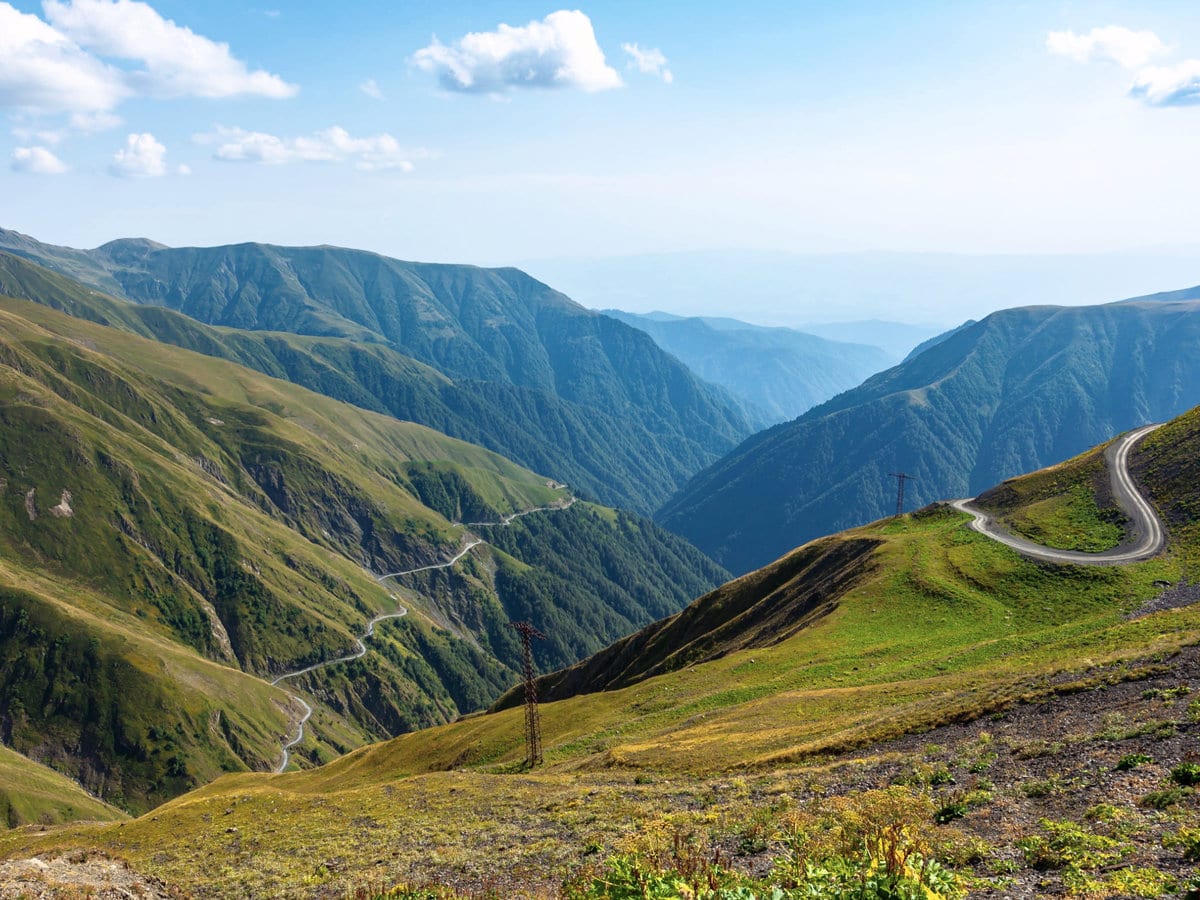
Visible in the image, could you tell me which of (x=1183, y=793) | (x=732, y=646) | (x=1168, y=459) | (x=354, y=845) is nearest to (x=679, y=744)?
(x=354, y=845)

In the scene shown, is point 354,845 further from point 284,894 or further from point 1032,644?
point 1032,644

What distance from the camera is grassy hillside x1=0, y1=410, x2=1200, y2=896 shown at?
22750mm

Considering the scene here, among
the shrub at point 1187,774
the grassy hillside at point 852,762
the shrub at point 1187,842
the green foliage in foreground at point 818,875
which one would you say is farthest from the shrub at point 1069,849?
the shrub at point 1187,774

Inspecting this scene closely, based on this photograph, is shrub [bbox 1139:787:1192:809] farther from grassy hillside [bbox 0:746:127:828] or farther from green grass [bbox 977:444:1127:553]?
grassy hillside [bbox 0:746:127:828]

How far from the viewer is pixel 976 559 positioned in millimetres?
82375

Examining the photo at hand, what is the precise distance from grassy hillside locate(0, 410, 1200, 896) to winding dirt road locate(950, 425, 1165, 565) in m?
2.29

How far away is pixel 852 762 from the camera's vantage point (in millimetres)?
35719

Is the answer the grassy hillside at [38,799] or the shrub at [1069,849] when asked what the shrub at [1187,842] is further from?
the grassy hillside at [38,799]

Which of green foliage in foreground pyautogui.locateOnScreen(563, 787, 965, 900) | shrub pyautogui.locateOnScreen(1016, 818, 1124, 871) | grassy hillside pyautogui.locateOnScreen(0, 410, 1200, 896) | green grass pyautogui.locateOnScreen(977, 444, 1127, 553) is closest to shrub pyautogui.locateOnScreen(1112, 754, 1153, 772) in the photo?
grassy hillside pyautogui.locateOnScreen(0, 410, 1200, 896)

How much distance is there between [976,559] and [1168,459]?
34.8m

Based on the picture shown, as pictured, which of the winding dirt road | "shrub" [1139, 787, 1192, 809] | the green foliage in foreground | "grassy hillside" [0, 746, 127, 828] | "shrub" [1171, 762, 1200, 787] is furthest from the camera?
"grassy hillside" [0, 746, 127, 828]

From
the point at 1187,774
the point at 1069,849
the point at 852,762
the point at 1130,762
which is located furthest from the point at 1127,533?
the point at 1069,849

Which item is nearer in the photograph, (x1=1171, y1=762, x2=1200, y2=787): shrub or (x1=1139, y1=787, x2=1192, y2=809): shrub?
(x1=1139, y1=787, x2=1192, y2=809): shrub

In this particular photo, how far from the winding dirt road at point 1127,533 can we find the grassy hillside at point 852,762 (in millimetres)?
2290
